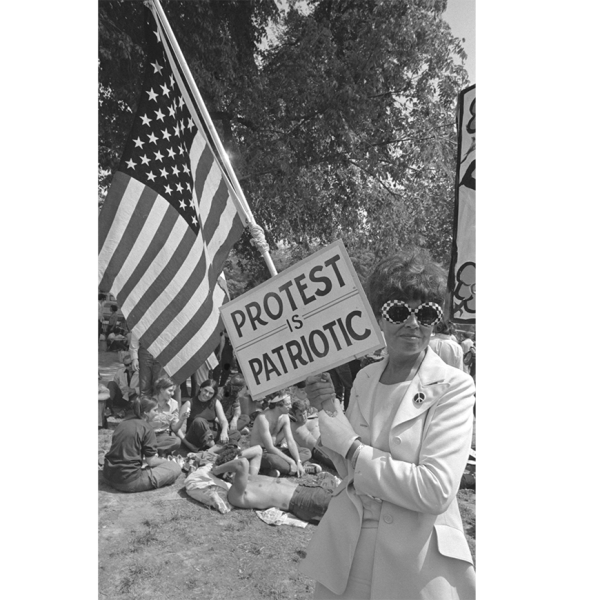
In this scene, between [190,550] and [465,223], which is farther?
[190,550]

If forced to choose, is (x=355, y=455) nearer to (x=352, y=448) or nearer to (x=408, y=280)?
(x=352, y=448)

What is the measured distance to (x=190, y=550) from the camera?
14.5 feet

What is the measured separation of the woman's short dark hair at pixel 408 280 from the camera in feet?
6.02

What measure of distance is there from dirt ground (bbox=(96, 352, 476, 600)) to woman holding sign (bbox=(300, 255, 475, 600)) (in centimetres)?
251

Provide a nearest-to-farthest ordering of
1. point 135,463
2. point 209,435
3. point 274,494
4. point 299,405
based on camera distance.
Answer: point 274,494 → point 135,463 → point 299,405 → point 209,435

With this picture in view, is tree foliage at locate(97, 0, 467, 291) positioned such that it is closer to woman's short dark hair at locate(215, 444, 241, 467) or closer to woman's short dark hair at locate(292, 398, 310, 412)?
woman's short dark hair at locate(292, 398, 310, 412)

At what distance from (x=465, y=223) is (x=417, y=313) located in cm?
176

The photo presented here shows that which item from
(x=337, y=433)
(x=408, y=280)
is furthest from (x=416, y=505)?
(x=408, y=280)

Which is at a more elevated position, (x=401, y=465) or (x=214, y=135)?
(x=214, y=135)

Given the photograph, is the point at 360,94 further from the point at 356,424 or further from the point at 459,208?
the point at 356,424

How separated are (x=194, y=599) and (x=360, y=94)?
911 centimetres

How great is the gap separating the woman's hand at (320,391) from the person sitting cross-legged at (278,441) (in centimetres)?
439

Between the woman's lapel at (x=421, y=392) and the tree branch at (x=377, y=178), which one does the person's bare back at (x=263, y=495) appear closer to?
the woman's lapel at (x=421, y=392)
